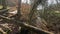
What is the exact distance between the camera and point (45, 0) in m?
4.42

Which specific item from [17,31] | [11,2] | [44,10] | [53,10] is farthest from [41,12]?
[11,2]

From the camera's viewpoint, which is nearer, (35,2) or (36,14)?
(35,2)

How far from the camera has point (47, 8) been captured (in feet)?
15.0

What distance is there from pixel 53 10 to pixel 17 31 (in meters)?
1.44

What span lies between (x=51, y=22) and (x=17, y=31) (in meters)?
1.20

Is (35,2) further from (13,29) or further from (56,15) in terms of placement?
(13,29)

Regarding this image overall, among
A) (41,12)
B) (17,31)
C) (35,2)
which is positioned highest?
(35,2)

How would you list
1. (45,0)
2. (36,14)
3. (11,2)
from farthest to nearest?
(11,2), (36,14), (45,0)

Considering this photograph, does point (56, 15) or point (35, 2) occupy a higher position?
point (35, 2)

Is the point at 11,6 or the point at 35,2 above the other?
the point at 35,2

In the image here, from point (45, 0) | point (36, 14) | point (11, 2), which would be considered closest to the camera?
point (45, 0)

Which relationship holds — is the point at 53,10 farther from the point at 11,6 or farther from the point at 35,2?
the point at 11,6

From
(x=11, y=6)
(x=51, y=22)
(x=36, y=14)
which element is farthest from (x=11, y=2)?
(x=51, y=22)

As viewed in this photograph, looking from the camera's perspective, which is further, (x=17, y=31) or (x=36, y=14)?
(x=36, y=14)
